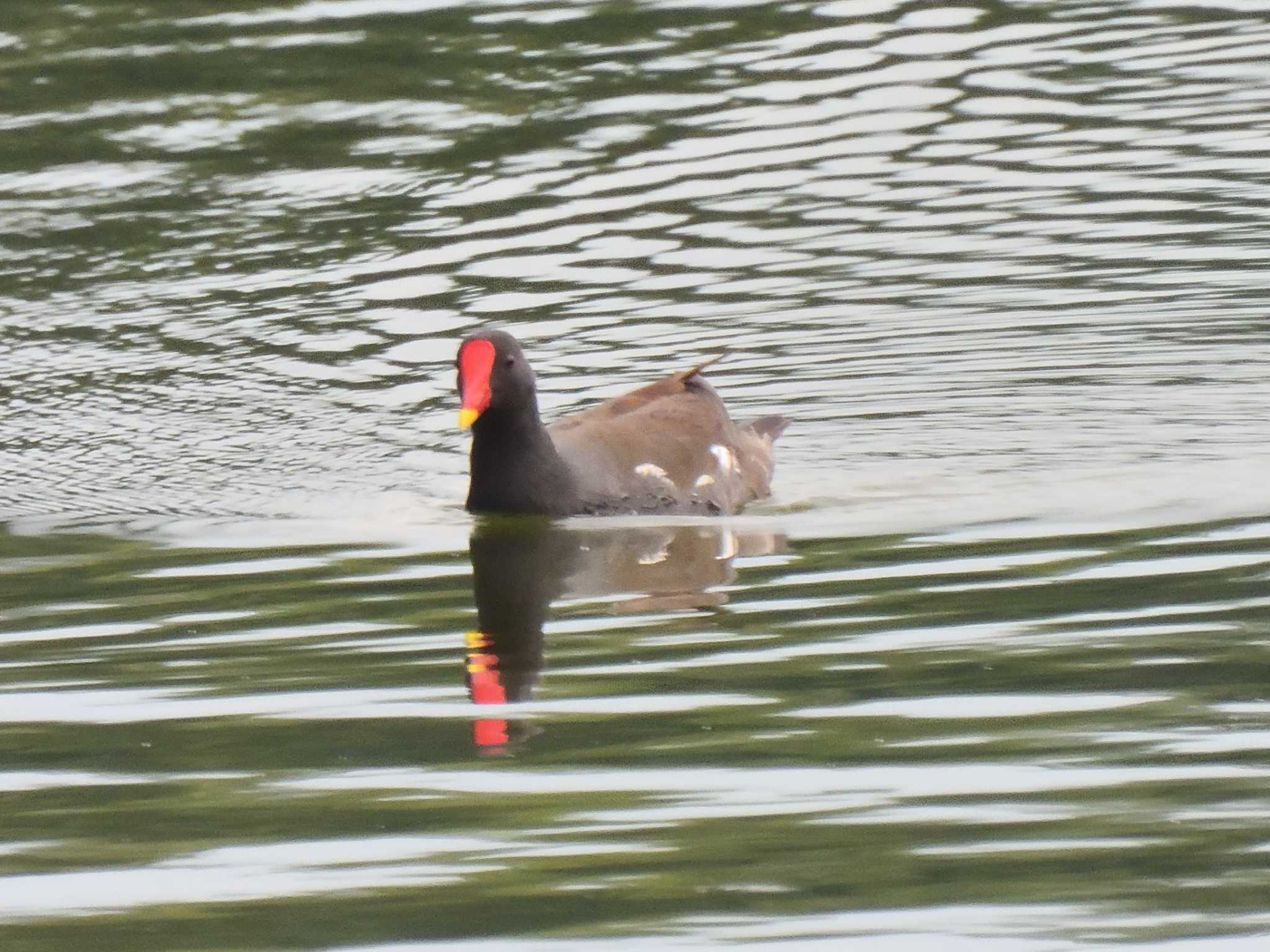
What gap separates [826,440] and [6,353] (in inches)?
173

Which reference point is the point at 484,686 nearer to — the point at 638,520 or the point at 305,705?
the point at 305,705

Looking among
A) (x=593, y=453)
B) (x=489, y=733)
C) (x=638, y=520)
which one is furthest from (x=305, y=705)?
(x=593, y=453)

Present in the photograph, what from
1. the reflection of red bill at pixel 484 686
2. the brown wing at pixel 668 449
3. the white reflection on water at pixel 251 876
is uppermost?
the white reflection on water at pixel 251 876

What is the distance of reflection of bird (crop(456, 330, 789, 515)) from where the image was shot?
30.8 feet

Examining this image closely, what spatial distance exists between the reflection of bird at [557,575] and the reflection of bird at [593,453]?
15 centimetres

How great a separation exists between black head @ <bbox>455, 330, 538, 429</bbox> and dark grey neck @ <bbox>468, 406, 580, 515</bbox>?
0.04 meters

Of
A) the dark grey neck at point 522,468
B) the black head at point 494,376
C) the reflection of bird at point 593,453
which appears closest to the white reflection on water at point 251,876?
the reflection of bird at point 593,453

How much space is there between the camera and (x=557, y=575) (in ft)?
28.2

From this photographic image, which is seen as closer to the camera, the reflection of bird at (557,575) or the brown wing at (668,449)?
the reflection of bird at (557,575)

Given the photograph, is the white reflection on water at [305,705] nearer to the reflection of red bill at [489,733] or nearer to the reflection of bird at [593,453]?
the reflection of red bill at [489,733]

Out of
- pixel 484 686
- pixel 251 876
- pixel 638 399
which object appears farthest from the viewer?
pixel 638 399

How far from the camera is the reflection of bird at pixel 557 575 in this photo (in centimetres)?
713

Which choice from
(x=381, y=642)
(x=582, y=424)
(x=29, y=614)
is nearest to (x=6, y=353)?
(x=582, y=424)

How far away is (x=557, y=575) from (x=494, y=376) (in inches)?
41.3
